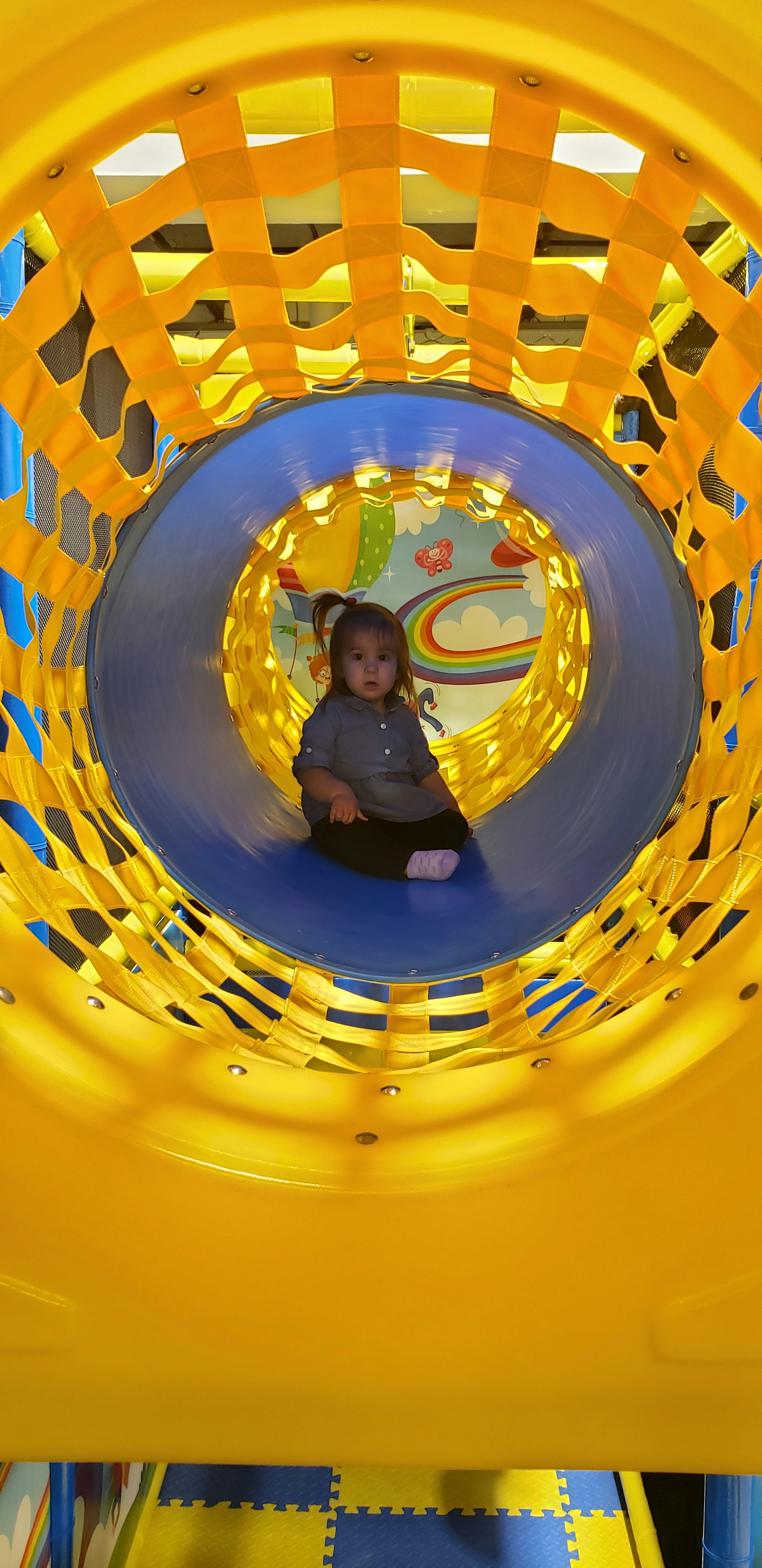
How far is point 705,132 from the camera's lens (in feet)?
1.97

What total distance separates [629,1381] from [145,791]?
113 centimetres

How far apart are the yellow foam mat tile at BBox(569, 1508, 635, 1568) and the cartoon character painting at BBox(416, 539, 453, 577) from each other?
12.8 feet

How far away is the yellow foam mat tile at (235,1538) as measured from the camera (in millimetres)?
2377

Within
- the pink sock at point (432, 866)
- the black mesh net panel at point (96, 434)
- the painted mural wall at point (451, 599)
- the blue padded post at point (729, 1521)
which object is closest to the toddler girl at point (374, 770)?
the pink sock at point (432, 866)

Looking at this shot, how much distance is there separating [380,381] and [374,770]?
0.88m

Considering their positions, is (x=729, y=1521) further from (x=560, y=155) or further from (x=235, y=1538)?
(x=560, y=155)

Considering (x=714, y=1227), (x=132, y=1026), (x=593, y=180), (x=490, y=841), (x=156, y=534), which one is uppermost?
(x=156, y=534)

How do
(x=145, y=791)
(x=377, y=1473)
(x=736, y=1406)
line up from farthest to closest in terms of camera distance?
(x=377, y=1473), (x=145, y=791), (x=736, y=1406)

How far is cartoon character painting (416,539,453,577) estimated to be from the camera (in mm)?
5070

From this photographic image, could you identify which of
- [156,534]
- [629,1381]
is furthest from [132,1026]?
[156,534]

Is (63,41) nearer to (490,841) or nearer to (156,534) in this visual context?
(156,534)

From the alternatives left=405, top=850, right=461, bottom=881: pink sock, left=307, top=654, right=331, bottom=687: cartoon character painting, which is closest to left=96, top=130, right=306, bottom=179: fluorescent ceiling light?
left=405, top=850, right=461, bottom=881: pink sock

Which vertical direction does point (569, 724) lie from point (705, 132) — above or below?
above

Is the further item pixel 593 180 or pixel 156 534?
pixel 156 534
